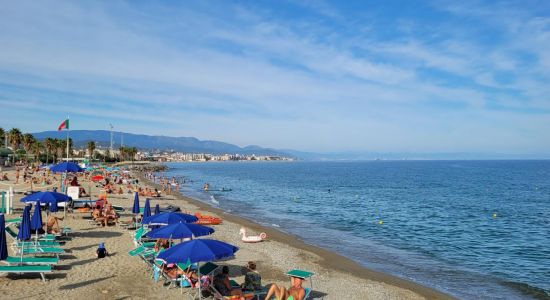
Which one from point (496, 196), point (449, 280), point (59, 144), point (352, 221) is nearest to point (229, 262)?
point (449, 280)

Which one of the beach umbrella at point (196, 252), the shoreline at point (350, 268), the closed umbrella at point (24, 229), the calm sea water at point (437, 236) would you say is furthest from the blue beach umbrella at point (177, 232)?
the calm sea water at point (437, 236)

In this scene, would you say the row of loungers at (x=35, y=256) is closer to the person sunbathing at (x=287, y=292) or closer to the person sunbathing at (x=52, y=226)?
the person sunbathing at (x=52, y=226)

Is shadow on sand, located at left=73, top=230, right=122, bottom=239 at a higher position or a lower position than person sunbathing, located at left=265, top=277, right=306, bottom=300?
lower

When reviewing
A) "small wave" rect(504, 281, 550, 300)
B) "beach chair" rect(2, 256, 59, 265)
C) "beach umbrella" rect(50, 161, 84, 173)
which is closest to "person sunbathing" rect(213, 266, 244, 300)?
"beach chair" rect(2, 256, 59, 265)

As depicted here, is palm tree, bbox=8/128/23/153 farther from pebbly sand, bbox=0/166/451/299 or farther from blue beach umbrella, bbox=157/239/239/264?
blue beach umbrella, bbox=157/239/239/264

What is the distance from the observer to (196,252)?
10227mm

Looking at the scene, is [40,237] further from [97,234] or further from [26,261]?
[26,261]

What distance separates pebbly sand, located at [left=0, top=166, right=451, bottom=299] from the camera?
457 inches

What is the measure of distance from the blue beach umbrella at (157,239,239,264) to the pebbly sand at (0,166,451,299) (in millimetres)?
1969

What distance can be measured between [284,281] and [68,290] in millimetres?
6390

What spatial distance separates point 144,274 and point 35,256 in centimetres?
429

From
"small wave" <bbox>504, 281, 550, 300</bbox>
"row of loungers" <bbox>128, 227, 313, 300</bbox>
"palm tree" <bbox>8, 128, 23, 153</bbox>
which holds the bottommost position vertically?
"small wave" <bbox>504, 281, 550, 300</bbox>

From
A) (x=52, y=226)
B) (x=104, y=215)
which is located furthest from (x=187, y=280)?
(x=104, y=215)

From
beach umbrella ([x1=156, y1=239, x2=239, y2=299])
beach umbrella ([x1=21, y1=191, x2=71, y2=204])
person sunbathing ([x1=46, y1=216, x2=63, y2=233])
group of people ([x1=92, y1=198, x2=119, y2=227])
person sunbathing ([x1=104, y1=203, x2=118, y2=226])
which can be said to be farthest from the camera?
person sunbathing ([x1=104, y1=203, x2=118, y2=226])
